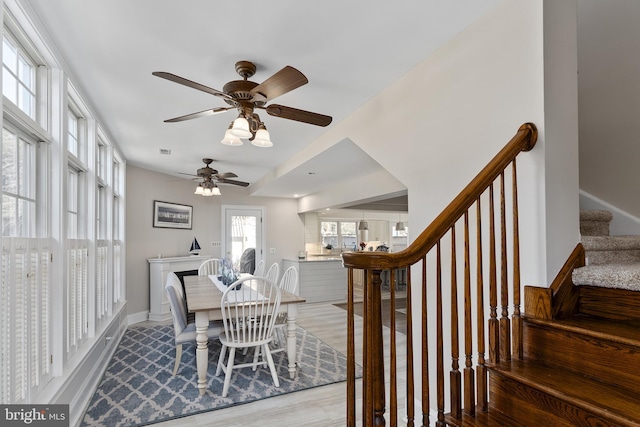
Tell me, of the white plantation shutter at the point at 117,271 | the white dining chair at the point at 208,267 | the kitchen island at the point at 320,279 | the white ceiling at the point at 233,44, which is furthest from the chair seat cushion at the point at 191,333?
the kitchen island at the point at 320,279

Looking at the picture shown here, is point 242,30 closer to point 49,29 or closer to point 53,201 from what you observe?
point 49,29

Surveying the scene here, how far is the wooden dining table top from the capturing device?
9.29 feet

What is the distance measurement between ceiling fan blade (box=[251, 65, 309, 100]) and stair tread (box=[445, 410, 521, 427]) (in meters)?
1.80

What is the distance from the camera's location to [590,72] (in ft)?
7.22

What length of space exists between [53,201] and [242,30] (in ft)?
5.47

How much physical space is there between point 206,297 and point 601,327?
294 cm

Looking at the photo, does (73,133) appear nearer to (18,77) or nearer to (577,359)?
(18,77)

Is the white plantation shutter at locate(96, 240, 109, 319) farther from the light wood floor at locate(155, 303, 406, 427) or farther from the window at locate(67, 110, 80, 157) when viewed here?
the light wood floor at locate(155, 303, 406, 427)

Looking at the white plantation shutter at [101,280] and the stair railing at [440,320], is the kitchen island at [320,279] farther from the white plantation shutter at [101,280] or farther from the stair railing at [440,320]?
the stair railing at [440,320]

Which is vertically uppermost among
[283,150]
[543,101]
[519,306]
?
[283,150]

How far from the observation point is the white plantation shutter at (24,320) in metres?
1.59

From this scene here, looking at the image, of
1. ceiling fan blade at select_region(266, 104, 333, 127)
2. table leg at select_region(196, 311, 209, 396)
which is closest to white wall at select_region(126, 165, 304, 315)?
table leg at select_region(196, 311, 209, 396)

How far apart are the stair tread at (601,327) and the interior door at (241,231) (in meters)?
6.28

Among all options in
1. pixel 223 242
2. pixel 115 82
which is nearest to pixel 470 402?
pixel 115 82
